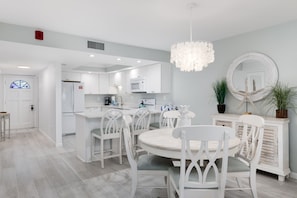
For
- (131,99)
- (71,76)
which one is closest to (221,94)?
(131,99)

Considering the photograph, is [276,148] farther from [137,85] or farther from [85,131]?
[137,85]

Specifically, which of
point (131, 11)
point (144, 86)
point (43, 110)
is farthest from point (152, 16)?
point (43, 110)

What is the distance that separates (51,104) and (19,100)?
308 cm

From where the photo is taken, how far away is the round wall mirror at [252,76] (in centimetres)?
331

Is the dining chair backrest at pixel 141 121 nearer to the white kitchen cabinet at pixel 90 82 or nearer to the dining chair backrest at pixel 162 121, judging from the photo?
the dining chair backrest at pixel 162 121

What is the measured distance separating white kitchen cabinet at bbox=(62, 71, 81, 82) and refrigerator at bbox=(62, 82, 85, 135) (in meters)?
0.45

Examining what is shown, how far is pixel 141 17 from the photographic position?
2875 millimetres

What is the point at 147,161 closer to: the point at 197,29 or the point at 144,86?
the point at 197,29

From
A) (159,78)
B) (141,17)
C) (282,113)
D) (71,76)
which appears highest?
(141,17)

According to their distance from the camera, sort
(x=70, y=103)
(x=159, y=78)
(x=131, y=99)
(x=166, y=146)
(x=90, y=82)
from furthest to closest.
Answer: (x=90, y=82)
(x=131, y=99)
(x=70, y=103)
(x=159, y=78)
(x=166, y=146)

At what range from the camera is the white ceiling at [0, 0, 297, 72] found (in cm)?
247

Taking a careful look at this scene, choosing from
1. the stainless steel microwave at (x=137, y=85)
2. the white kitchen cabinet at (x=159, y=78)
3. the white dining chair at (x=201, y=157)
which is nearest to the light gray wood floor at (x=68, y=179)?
the white dining chair at (x=201, y=157)

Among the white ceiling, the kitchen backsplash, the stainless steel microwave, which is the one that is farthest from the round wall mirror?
the stainless steel microwave

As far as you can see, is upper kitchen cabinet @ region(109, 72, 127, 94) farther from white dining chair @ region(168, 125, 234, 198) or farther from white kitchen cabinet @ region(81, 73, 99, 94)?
white dining chair @ region(168, 125, 234, 198)
